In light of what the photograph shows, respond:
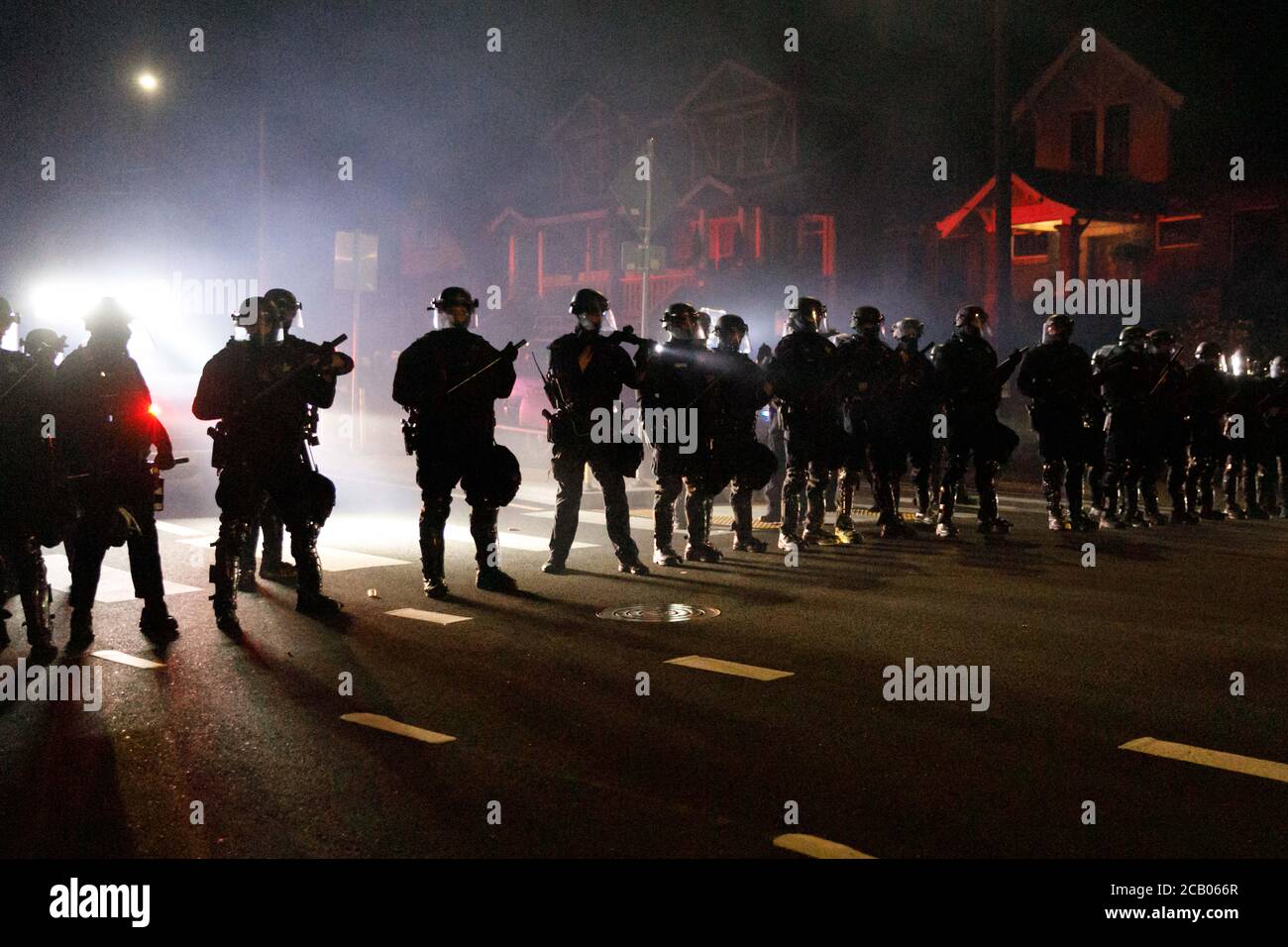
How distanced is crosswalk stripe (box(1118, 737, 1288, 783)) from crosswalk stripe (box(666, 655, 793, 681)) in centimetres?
194

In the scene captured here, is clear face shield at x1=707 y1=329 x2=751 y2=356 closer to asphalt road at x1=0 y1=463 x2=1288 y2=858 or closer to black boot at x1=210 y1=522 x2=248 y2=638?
asphalt road at x1=0 y1=463 x2=1288 y2=858

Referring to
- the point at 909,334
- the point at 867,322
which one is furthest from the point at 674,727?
the point at 909,334

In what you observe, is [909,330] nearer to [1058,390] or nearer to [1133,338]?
[1058,390]

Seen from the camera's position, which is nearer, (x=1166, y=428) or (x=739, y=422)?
(x=739, y=422)

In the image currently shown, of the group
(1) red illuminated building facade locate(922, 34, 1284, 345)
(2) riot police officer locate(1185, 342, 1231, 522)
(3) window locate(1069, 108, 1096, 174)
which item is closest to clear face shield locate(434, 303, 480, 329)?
(2) riot police officer locate(1185, 342, 1231, 522)

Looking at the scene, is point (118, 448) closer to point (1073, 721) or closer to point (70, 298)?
point (1073, 721)

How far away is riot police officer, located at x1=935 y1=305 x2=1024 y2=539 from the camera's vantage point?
13.4 m

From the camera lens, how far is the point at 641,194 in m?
38.6

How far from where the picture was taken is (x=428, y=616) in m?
9.09

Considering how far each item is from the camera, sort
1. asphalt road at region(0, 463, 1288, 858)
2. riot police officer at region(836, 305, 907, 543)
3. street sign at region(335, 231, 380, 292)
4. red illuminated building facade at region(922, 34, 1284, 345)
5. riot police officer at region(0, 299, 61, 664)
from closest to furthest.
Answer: asphalt road at region(0, 463, 1288, 858) < riot police officer at region(0, 299, 61, 664) < riot police officer at region(836, 305, 907, 543) < street sign at region(335, 231, 380, 292) < red illuminated building facade at region(922, 34, 1284, 345)

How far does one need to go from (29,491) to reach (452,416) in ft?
10.1

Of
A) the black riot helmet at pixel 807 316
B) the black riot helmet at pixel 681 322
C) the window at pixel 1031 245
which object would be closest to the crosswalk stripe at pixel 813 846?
the black riot helmet at pixel 681 322

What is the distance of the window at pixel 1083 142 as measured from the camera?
3584 cm
